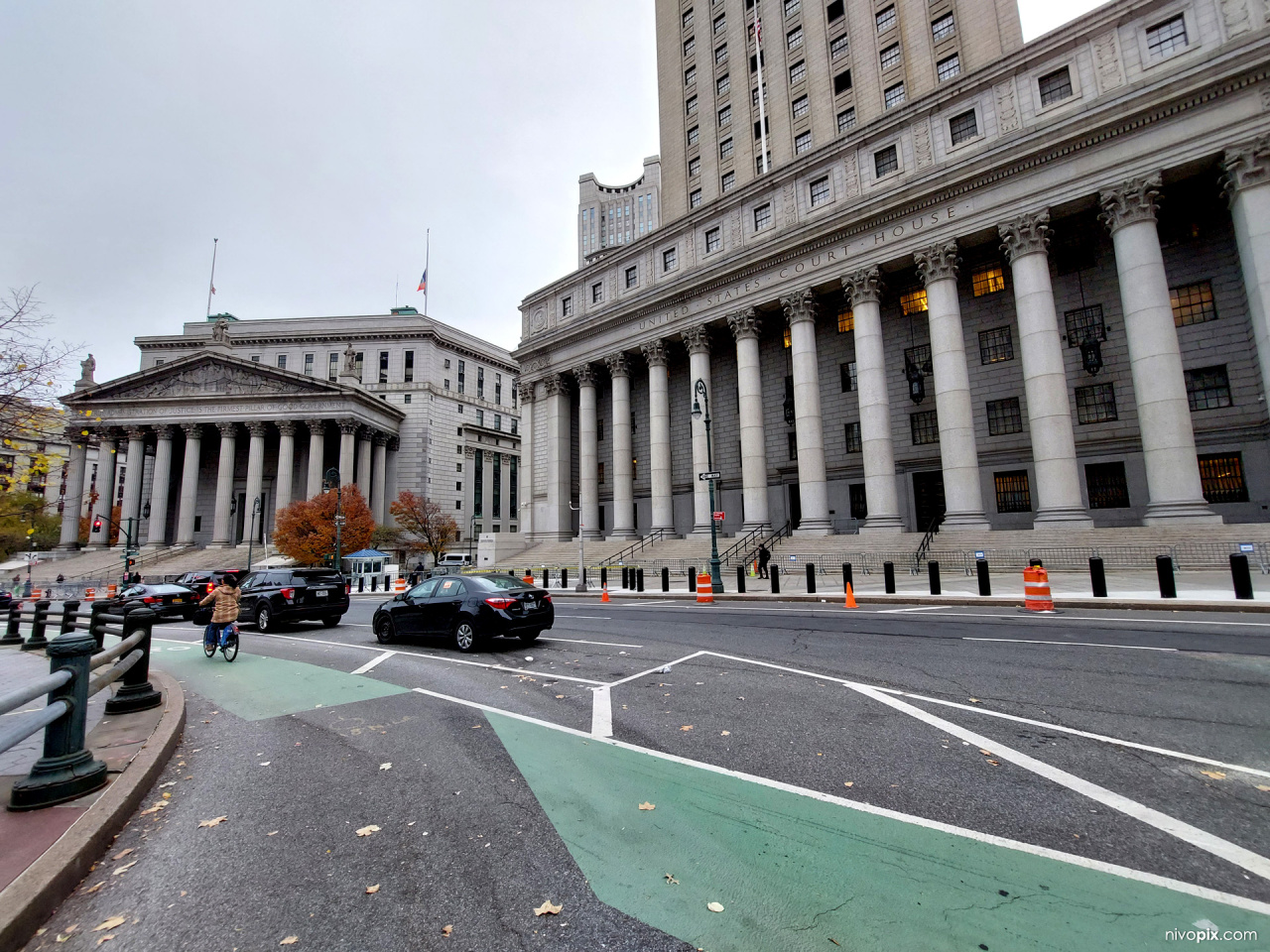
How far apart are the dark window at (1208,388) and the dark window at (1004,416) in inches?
243

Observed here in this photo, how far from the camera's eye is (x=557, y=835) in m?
3.38

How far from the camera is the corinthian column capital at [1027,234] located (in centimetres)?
2380

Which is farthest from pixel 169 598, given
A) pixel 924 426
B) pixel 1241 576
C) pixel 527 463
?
pixel 924 426

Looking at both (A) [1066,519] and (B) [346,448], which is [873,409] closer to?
(A) [1066,519]

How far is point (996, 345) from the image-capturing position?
29062 mm

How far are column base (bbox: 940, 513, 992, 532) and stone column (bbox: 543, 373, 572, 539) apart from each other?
25.3m

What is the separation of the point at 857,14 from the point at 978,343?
930 inches

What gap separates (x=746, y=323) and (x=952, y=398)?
1216 cm

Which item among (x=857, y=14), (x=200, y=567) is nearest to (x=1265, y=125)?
(x=857, y=14)

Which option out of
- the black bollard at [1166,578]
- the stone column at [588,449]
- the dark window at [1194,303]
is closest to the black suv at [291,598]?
the black bollard at [1166,578]

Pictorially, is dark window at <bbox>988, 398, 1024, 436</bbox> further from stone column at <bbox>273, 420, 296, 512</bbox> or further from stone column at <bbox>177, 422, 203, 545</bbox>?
stone column at <bbox>177, 422, 203, 545</bbox>

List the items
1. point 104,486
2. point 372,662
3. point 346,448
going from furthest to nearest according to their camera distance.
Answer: point 346,448 < point 104,486 < point 372,662

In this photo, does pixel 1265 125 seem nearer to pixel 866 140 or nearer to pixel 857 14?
pixel 866 140

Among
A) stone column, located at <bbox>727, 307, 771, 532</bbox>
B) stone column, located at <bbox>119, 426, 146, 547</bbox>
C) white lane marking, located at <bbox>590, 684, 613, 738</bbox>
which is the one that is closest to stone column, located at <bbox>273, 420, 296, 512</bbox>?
stone column, located at <bbox>119, 426, 146, 547</bbox>
